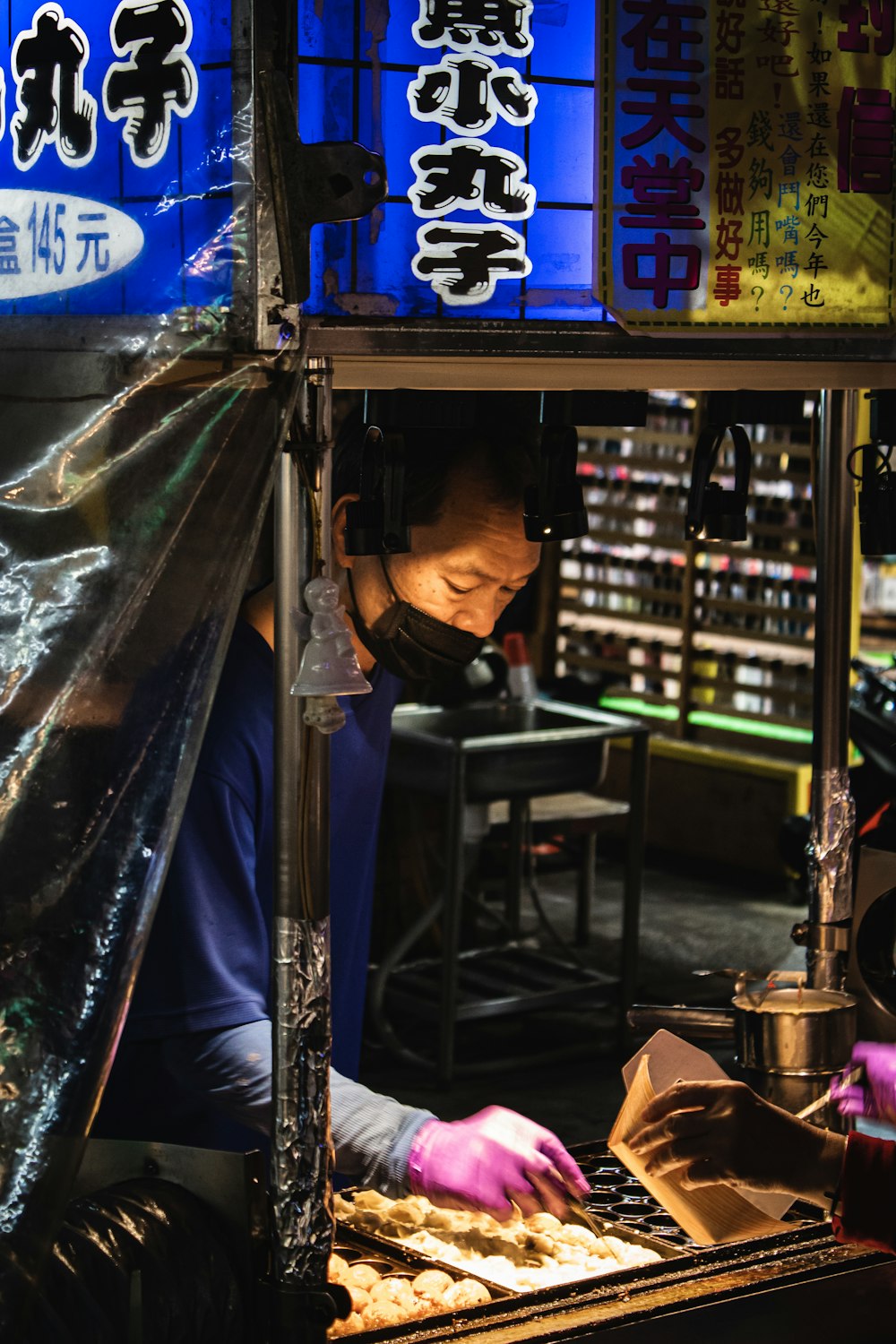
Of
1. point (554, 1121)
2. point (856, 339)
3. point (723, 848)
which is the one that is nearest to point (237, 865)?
point (856, 339)

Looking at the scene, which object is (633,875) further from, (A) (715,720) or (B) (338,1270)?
(B) (338,1270)

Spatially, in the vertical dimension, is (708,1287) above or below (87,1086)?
below

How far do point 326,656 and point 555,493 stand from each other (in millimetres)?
675

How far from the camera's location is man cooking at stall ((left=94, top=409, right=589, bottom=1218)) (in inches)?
77.1

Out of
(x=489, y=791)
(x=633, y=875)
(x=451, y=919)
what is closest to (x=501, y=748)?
(x=489, y=791)

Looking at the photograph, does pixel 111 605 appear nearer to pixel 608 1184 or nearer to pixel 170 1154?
pixel 170 1154

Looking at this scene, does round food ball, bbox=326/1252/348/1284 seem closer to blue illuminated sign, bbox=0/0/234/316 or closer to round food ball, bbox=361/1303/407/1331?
round food ball, bbox=361/1303/407/1331

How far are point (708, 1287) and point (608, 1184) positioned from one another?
0.43 meters

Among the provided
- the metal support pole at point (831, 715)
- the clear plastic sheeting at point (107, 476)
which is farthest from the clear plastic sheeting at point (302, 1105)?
the metal support pole at point (831, 715)

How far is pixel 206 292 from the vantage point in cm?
149

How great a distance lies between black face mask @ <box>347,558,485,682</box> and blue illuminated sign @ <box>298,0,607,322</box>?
75cm

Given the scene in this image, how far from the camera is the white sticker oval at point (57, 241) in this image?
150cm

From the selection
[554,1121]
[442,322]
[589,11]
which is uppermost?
[589,11]

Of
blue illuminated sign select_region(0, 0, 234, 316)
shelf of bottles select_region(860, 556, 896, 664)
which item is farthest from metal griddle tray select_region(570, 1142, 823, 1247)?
shelf of bottles select_region(860, 556, 896, 664)
